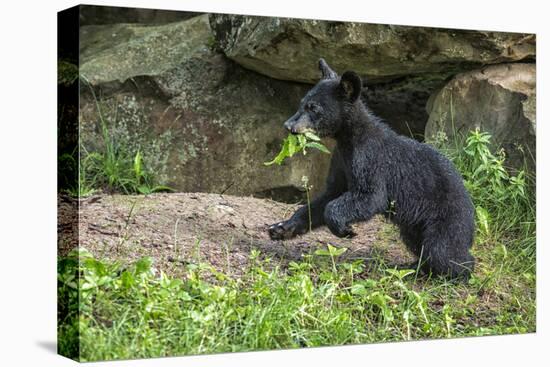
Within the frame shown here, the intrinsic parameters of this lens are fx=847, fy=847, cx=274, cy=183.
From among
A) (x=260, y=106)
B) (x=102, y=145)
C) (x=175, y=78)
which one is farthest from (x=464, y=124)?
(x=102, y=145)

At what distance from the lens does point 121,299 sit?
5.96 m

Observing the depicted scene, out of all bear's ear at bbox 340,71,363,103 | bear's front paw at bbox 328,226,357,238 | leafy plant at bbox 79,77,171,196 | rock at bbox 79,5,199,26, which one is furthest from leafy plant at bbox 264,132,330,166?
rock at bbox 79,5,199,26

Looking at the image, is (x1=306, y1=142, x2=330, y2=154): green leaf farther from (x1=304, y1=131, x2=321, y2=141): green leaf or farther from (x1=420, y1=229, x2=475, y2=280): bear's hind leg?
(x1=420, y1=229, x2=475, y2=280): bear's hind leg

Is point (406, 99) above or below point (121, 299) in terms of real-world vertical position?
above

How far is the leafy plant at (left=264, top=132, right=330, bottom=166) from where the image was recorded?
710 cm

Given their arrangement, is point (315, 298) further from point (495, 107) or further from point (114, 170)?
point (495, 107)

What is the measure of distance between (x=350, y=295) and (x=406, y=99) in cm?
222

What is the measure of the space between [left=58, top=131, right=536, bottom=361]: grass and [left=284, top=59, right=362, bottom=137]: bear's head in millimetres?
1036

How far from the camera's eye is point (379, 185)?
7.11 m

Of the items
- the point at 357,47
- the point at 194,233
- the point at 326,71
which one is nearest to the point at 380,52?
the point at 357,47

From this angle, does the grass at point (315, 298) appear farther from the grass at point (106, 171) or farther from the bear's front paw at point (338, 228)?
the grass at point (106, 171)

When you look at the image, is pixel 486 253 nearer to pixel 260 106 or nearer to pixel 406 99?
pixel 406 99

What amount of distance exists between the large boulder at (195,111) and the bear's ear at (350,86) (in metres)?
0.59

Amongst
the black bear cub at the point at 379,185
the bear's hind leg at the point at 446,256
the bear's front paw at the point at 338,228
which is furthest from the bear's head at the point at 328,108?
the bear's hind leg at the point at 446,256
